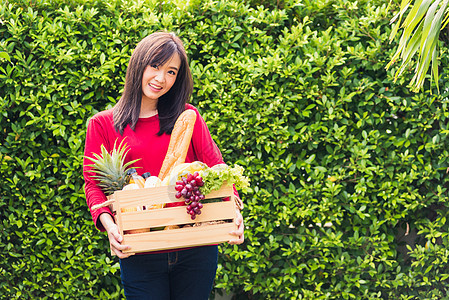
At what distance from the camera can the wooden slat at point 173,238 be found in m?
2.06

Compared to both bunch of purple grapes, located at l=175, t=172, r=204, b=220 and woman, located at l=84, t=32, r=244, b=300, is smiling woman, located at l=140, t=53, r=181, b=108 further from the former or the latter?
bunch of purple grapes, located at l=175, t=172, r=204, b=220

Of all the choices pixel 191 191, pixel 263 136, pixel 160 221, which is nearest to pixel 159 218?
pixel 160 221

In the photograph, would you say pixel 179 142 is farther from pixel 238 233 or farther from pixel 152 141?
pixel 238 233

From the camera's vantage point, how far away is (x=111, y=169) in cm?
216

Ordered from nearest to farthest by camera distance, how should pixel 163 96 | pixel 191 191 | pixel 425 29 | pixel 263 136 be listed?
1. pixel 191 191
2. pixel 163 96
3. pixel 425 29
4. pixel 263 136

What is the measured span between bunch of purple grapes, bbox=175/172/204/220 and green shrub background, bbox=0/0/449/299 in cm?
174

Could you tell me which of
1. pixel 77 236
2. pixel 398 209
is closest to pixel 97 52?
pixel 77 236

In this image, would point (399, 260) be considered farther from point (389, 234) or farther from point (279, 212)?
point (279, 212)

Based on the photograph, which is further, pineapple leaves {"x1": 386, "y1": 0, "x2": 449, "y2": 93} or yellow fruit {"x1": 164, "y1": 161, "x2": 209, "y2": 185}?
pineapple leaves {"x1": 386, "y1": 0, "x2": 449, "y2": 93}

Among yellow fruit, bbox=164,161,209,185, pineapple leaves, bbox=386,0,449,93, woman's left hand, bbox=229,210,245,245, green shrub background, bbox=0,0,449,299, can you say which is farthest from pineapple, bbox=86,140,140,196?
pineapple leaves, bbox=386,0,449,93

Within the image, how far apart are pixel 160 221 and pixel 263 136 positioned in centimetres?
182

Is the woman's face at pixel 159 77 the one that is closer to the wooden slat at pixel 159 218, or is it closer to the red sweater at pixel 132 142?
the red sweater at pixel 132 142

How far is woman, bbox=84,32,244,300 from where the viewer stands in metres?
2.24

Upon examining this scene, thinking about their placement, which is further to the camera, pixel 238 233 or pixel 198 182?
pixel 238 233
